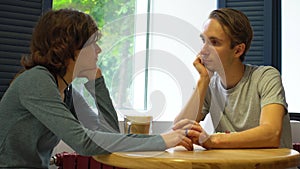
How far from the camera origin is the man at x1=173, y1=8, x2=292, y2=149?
1.42 meters

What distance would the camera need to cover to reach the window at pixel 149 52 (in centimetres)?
182

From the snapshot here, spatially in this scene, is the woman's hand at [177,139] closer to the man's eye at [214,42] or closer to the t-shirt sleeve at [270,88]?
the t-shirt sleeve at [270,88]

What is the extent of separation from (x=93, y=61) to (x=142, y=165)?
1.63 ft

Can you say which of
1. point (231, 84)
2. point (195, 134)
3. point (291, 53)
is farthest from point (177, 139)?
point (291, 53)

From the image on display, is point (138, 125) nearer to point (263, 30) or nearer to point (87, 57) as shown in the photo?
point (87, 57)

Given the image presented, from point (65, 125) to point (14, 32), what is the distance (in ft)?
3.11

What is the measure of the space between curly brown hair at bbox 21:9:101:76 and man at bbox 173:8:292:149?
0.46 meters

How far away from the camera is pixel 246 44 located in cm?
154

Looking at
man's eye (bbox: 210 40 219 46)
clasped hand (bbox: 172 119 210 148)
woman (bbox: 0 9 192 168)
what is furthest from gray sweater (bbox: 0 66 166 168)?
man's eye (bbox: 210 40 219 46)

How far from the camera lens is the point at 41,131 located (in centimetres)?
116

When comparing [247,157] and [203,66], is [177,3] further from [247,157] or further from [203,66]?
[247,157]

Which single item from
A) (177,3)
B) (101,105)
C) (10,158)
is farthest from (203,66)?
(177,3)

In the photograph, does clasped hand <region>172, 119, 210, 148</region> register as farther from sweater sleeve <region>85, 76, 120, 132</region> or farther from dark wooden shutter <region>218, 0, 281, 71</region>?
dark wooden shutter <region>218, 0, 281, 71</region>

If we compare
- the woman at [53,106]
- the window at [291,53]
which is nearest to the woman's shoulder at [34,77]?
the woman at [53,106]
